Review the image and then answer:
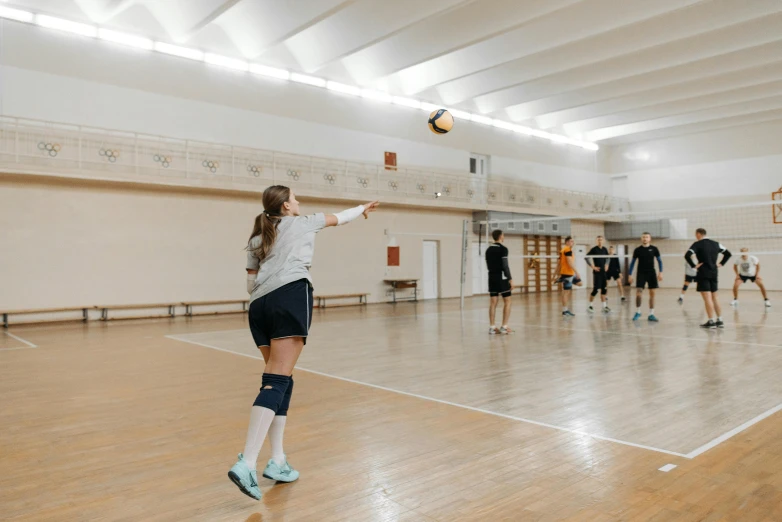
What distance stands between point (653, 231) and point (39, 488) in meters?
27.5

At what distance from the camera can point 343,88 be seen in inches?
763

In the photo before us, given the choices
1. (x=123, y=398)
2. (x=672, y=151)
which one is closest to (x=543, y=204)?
(x=672, y=151)

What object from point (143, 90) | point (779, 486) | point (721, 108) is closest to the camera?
point (779, 486)

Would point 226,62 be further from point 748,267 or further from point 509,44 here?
point 748,267

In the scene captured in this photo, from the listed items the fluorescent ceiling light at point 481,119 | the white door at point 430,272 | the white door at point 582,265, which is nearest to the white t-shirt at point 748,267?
the white door at point 430,272

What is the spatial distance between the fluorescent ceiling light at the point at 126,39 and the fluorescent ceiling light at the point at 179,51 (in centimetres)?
24

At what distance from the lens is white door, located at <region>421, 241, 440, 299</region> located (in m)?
21.0

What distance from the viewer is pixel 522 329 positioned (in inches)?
400

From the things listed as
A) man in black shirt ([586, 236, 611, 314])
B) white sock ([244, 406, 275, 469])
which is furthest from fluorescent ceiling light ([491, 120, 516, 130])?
white sock ([244, 406, 275, 469])

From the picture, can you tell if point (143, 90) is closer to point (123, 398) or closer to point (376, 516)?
point (123, 398)

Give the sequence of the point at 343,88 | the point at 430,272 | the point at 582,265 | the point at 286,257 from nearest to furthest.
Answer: the point at 286,257, the point at 343,88, the point at 430,272, the point at 582,265

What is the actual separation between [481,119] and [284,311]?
22136mm

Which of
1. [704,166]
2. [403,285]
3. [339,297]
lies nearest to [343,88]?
[403,285]

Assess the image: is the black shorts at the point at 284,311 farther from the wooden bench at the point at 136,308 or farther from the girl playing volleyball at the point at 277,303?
the wooden bench at the point at 136,308
